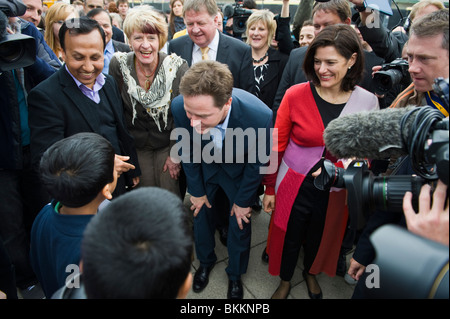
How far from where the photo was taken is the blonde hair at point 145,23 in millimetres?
2371

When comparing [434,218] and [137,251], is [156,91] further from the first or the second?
[434,218]

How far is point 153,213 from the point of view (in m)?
0.84

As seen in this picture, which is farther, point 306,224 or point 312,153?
point 306,224

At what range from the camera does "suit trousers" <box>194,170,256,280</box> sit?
2229 millimetres

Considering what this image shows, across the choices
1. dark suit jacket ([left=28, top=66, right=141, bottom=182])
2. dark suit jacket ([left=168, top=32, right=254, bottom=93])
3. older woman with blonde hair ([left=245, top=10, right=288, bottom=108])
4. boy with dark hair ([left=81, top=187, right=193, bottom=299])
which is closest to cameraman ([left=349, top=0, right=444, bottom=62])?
dark suit jacket ([left=168, top=32, right=254, bottom=93])

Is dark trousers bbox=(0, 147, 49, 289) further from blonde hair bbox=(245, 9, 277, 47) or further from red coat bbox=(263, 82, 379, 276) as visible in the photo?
blonde hair bbox=(245, 9, 277, 47)

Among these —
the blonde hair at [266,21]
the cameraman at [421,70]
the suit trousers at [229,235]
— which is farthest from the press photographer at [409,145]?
the blonde hair at [266,21]

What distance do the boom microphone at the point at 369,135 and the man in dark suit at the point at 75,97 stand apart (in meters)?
1.13

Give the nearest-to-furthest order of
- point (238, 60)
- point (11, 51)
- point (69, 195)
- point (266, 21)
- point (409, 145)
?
point (409, 145), point (69, 195), point (11, 51), point (238, 60), point (266, 21)

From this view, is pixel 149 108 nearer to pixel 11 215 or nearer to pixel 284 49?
pixel 11 215

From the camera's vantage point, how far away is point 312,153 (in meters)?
1.97

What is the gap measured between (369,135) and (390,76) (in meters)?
0.96

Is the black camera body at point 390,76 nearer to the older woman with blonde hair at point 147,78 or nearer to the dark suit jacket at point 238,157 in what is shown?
the dark suit jacket at point 238,157

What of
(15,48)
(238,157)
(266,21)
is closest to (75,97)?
(15,48)
